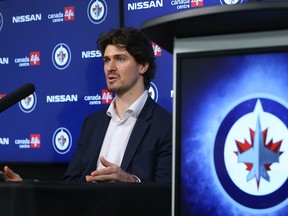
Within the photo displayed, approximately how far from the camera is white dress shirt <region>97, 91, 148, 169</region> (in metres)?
1.85

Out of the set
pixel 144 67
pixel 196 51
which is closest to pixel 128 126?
pixel 144 67

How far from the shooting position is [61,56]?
105 inches

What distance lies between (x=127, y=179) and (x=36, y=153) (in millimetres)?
1340

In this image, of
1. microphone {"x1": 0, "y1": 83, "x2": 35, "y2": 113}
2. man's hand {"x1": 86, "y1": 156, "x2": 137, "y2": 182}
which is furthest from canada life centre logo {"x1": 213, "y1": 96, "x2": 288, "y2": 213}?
man's hand {"x1": 86, "y1": 156, "x2": 137, "y2": 182}

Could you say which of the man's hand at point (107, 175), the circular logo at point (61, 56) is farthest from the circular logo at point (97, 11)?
the man's hand at point (107, 175)

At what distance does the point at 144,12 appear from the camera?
7.95 feet

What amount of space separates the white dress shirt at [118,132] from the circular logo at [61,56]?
76 centimetres

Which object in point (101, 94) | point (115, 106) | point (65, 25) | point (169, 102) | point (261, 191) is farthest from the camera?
point (65, 25)

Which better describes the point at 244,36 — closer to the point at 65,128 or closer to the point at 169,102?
the point at 169,102

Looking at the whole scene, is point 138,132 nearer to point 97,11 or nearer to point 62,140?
point 62,140

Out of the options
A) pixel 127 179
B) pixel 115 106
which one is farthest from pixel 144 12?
pixel 127 179

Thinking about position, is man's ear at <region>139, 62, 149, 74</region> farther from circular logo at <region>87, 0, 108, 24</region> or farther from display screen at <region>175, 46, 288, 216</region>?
display screen at <region>175, 46, 288, 216</region>

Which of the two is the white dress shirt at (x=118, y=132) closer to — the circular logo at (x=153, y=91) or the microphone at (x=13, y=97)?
the circular logo at (x=153, y=91)

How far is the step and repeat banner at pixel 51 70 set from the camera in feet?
8.40
